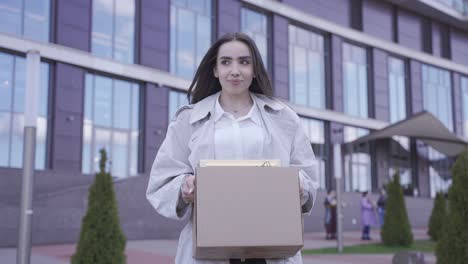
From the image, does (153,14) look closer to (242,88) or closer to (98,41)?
(98,41)

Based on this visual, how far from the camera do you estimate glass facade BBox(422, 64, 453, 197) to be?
3391cm

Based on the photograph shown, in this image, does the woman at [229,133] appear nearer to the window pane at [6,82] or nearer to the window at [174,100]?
the window pane at [6,82]

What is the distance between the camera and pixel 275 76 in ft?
85.2

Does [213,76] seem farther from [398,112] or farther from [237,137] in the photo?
[398,112]

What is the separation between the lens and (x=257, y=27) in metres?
25.7

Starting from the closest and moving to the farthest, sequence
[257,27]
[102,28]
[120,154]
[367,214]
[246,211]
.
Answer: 1. [246,211]
2. [367,214]
3. [102,28]
4. [120,154]
5. [257,27]

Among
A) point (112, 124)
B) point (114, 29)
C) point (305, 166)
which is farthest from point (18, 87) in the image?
point (305, 166)

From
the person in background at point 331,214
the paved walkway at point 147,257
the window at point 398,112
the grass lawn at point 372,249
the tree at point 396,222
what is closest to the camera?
the paved walkway at point 147,257

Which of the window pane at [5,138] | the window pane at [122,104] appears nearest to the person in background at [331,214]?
the window pane at [122,104]

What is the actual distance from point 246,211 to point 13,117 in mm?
17084

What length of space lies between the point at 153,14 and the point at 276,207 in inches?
800

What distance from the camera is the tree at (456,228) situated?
22.1 ft

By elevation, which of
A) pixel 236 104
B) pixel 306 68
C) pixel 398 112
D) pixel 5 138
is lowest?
pixel 236 104

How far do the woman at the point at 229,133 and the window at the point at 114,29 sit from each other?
18054 mm
